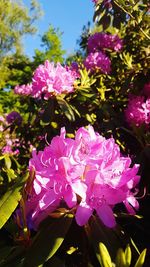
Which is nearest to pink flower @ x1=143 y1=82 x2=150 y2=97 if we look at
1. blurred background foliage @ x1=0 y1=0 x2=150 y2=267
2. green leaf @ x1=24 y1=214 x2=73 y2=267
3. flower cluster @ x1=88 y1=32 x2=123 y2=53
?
blurred background foliage @ x1=0 y1=0 x2=150 y2=267

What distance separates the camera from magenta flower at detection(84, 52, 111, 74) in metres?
3.28

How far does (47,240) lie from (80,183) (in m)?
0.14

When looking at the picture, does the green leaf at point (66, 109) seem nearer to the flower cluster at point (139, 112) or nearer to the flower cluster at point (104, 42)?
the flower cluster at point (139, 112)

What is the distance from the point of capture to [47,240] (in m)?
0.86

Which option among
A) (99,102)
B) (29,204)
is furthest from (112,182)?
(99,102)

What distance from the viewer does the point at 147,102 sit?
2262mm

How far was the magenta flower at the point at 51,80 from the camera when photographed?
7.74ft

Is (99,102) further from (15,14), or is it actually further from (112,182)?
(15,14)

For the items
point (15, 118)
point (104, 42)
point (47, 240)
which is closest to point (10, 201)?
point (47, 240)

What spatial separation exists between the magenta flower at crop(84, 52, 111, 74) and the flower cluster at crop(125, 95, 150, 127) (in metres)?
0.98

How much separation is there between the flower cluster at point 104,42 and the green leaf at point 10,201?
2.97 meters

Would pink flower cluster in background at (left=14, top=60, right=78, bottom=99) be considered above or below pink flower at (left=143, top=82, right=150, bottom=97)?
above

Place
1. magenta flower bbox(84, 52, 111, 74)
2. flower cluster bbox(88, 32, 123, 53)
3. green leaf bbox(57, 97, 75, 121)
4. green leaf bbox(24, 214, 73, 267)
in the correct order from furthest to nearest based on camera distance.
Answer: flower cluster bbox(88, 32, 123, 53) → magenta flower bbox(84, 52, 111, 74) → green leaf bbox(57, 97, 75, 121) → green leaf bbox(24, 214, 73, 267)

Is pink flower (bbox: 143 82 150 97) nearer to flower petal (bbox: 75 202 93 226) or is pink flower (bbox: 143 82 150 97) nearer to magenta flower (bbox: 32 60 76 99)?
→ magenta flower (bbox: 32 60 76 99)
